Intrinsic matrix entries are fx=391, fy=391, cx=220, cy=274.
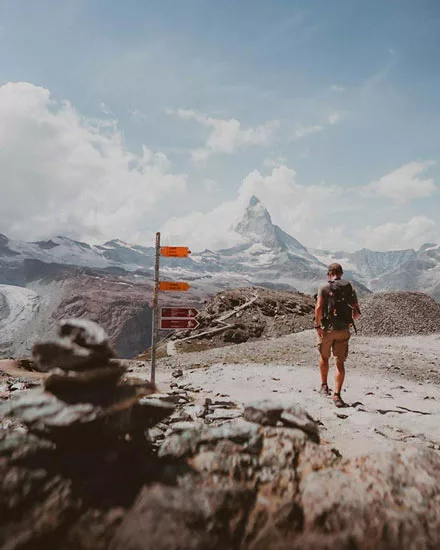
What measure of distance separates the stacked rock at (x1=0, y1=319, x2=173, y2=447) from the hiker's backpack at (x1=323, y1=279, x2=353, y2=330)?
5360 mm

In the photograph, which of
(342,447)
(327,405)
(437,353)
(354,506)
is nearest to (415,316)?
(437,353)

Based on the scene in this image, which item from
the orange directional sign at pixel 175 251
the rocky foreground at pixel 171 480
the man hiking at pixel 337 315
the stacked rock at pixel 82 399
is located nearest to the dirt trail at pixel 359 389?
the man hiking at pixel 337 315

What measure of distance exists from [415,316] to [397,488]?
39288mm

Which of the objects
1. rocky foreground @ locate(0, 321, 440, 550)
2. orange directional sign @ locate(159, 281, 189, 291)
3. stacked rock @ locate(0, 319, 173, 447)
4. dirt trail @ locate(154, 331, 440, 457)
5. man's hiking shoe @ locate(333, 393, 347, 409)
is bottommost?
dirt trail @ locate(154, 331, 440, 457)

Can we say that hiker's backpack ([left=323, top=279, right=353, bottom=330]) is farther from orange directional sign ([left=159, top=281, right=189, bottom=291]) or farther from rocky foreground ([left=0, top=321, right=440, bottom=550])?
rocky foreground ([left=0, top=321, right=440, bottom=550])

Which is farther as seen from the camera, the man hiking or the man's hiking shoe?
the man's hiking shoe

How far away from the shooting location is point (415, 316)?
39.5 meters

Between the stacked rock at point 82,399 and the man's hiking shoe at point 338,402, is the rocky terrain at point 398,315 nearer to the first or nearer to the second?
the man's hiking shoe at point 338,402

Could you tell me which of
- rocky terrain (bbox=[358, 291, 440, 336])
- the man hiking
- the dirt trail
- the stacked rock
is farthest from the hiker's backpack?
rocky terrain (bbox=[358, 291, 440, 336])

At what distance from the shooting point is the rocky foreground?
3.86 meters

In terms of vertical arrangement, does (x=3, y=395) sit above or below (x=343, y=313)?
below

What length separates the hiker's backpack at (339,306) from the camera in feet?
31.9

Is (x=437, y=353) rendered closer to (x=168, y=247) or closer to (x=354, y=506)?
(x=168, y=247)

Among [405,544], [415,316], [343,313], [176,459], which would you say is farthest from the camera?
[415,316]
